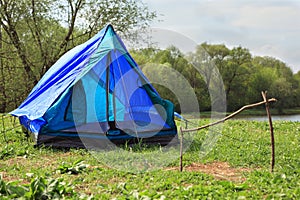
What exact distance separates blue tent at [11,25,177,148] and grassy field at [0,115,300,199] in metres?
0.38

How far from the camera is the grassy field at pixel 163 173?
3.62 meters

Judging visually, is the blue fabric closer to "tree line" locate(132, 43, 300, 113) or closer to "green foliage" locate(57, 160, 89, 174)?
"green foliage" locate(57, 160, 89, 174)

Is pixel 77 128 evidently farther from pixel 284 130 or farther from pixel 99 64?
pixel 284 130

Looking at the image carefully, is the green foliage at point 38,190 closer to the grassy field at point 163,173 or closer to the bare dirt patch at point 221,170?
the grassy field at point 163,173

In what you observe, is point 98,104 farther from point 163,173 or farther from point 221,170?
point 221,170

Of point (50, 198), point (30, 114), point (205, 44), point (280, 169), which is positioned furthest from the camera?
point (205, 44)

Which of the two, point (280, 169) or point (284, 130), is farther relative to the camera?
point (284, 130)

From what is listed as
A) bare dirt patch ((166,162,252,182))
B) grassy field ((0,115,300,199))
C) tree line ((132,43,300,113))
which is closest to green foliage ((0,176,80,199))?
grassy field ((0,115,300,199))

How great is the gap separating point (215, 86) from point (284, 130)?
210 cm

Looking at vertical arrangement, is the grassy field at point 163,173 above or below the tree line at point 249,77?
below

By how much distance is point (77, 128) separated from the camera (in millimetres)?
6246

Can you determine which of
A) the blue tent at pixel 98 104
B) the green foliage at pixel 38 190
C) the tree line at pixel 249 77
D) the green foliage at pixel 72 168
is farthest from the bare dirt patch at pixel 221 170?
the tree line at pixel 249 77

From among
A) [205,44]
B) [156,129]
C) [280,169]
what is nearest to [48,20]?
[205,44]

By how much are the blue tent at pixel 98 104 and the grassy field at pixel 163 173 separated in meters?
0.38
